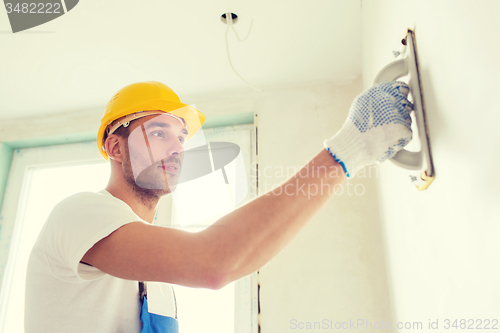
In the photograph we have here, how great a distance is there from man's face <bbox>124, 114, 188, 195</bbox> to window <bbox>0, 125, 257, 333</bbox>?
31.1 inches

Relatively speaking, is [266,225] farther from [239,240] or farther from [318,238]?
[318,238]

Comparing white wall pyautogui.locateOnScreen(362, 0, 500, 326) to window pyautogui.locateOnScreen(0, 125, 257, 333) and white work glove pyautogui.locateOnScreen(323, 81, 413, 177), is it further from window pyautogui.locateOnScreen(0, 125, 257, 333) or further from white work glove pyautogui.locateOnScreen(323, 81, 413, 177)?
window pyautogui.locateOnScreen(0, 125, 257, 333)

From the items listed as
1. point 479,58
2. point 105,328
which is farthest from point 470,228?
point 105,328

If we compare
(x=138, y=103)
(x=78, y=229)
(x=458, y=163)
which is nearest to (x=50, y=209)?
(x=138, y=103)

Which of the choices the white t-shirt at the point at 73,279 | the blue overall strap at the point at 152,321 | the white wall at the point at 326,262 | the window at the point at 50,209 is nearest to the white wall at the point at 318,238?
the white wall at the point at 326,262

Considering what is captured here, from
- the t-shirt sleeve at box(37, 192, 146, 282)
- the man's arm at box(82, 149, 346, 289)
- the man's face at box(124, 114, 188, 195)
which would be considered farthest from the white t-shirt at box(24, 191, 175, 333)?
the man's face at box(124, 114, 188, 195)

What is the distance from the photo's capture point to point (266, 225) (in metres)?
0.57

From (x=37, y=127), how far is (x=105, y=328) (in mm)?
1936

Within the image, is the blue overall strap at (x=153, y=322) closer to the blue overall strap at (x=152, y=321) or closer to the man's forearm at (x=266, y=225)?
the blue overall strap at (x=152, y=321)

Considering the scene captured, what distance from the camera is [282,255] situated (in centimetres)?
159

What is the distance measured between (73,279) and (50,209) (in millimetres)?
1679

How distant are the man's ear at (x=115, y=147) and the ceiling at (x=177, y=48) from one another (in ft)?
2.43

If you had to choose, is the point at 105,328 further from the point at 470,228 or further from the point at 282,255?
the point at 282,255

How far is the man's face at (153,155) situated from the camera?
1005 mm
